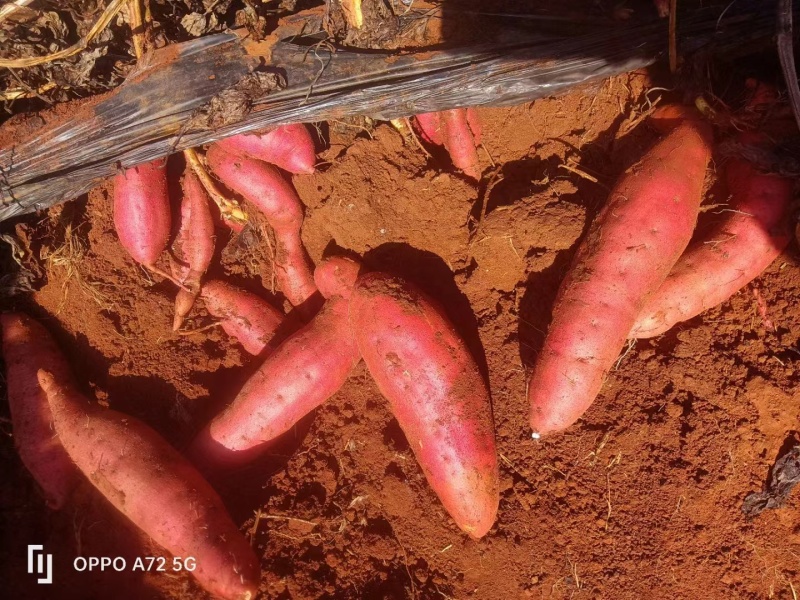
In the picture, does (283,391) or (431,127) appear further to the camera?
(431,127)

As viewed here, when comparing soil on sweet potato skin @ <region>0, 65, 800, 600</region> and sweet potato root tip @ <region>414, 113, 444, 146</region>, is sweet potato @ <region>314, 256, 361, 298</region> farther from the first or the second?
sweet potato root tip @ <region>414, 113, 444, 146</region>

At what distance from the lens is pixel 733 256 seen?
178cm

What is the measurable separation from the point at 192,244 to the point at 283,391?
85 centimetres

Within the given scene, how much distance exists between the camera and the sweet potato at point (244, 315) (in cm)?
215

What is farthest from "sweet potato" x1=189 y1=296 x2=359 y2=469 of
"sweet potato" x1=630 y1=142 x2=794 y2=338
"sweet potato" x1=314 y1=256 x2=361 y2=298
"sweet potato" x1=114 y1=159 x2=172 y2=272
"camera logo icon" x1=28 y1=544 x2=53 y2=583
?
"sweet potato" x1=630 y1=142 x2=794 y2=338

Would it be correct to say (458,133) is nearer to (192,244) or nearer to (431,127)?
(431,127)

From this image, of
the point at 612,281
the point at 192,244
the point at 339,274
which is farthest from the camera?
the point at 192,244

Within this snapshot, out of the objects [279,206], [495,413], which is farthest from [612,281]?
[279,206]

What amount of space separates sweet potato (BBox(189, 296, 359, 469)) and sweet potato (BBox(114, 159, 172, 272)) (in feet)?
2.51

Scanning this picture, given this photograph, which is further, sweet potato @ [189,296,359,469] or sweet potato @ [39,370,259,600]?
sweet potato @ [189,296,359,469]

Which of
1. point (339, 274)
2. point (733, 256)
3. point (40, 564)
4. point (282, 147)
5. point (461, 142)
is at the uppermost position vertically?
point (282, 147)

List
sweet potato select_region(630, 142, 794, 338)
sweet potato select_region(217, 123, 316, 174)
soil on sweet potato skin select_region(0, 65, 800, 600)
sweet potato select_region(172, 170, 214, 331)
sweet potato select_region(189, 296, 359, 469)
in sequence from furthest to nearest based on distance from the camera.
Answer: sweet potato select_region(172, 170, 214, 331)
sweet potato select_region(217, 123, 316, 174)
sweet potato select_region(189, 296, 359, 469)
sweet potato select_region(630, 142, 794, 338)
soil on sweet potato skin select_region(0, 65, 800, 600)

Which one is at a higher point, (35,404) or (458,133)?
(458,133)

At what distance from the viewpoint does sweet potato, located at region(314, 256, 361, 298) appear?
1.98 meters
